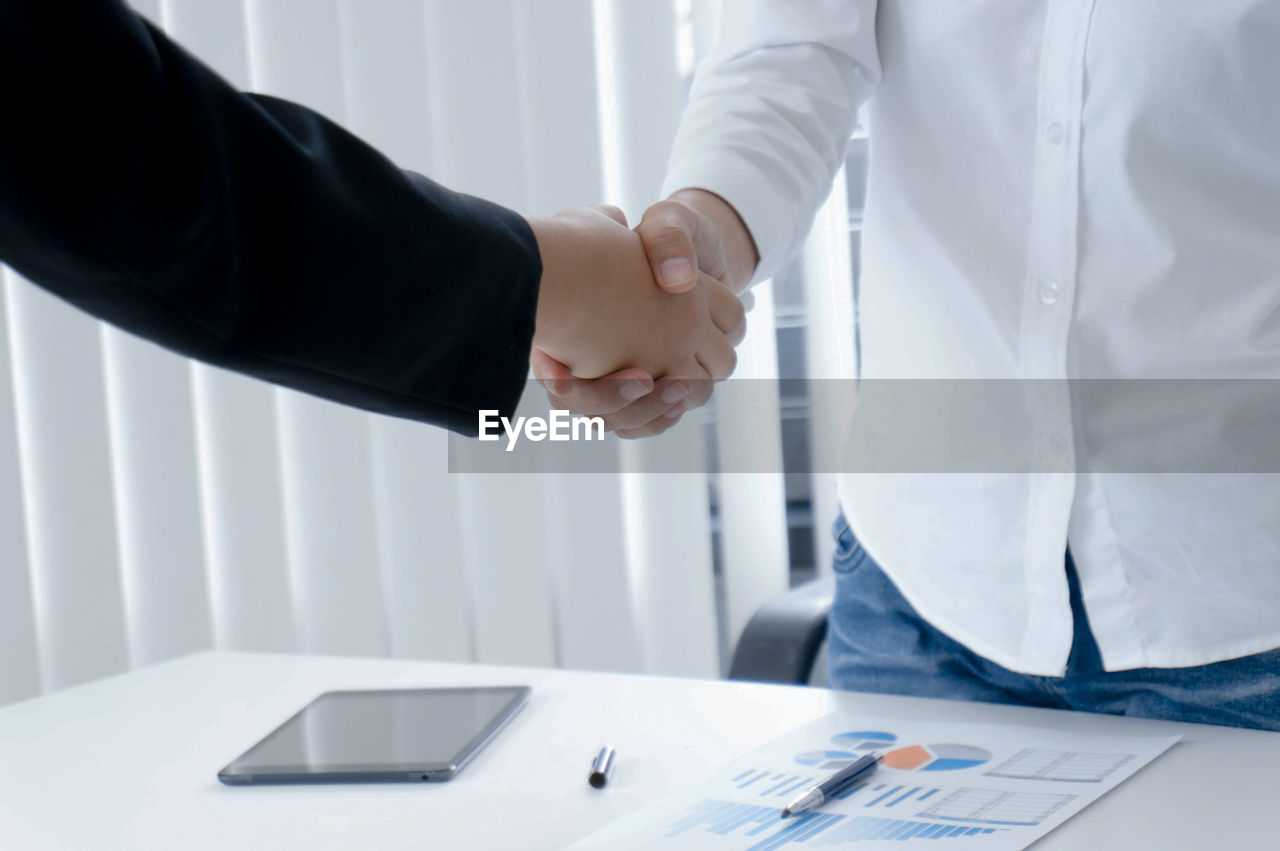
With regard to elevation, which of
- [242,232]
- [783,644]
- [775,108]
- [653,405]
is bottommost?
[783,644]

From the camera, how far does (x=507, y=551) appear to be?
179 centimetres

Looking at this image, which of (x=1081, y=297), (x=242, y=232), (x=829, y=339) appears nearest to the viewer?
(x=242, y=232)

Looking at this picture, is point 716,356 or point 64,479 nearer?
point 716,356

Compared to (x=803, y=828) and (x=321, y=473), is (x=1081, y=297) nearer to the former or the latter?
(x=803, y=828)

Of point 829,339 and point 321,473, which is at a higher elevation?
point 829,339

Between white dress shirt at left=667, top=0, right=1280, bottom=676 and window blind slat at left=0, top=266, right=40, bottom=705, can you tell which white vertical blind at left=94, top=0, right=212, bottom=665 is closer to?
window blind slat at left=0, top=266, right=40, bottom=705

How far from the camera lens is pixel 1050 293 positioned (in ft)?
2.64

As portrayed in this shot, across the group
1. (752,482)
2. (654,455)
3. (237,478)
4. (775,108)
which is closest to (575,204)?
(654,455)

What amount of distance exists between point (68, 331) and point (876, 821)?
1.64m

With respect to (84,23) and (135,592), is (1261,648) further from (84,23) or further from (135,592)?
(135,592)

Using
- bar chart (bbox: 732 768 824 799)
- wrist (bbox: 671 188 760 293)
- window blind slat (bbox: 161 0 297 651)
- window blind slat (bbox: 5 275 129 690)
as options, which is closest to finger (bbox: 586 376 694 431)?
wrist (bbox: 671 188 760 293)

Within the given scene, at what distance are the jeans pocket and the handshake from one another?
168 mm

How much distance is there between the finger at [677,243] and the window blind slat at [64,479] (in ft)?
4.24

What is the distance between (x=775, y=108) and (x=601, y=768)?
565 millimetres
